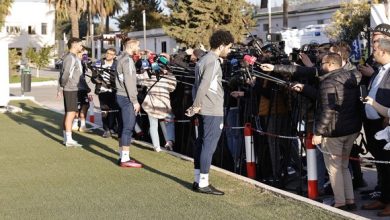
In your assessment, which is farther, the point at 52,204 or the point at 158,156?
the point at 158,156

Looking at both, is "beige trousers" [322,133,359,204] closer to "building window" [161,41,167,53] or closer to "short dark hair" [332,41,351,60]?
"short dark hair" [332,41,351,60]

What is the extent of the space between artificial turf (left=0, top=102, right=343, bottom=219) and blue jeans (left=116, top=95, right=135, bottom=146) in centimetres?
44

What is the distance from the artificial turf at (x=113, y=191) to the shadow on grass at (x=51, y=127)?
0.11ft

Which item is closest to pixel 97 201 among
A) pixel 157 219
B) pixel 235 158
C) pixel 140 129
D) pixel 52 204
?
pixel 52 204

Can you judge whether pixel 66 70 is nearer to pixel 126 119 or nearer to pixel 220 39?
pixel 126 119

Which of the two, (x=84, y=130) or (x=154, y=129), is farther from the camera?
(x=84, y=130)

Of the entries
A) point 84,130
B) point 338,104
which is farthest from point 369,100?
point 84,130

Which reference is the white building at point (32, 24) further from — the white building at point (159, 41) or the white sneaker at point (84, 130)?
the white sneaker at point (84, 130)

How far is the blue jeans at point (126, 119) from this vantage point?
8.96 metres

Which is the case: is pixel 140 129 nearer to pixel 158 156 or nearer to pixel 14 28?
pixel 158 156

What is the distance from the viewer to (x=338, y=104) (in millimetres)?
6387

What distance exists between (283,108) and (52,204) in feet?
10.3

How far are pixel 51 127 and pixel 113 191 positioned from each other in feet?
23.4

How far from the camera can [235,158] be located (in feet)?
29.6
